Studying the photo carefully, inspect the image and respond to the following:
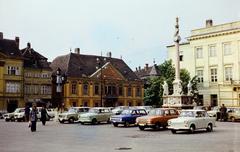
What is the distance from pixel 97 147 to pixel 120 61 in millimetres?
74861

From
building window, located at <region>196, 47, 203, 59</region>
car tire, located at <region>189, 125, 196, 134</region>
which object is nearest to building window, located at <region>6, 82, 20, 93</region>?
building window, located at <region>196, 47, 203, 59</region>

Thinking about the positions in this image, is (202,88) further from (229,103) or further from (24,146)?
(24,146)

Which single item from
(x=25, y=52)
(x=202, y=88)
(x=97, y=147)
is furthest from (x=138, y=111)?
(x=25, y=52)

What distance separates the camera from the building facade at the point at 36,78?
7425cm

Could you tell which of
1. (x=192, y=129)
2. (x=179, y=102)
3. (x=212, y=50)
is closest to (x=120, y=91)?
(x=212, y=50)

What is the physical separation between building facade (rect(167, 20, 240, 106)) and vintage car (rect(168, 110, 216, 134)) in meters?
34.2

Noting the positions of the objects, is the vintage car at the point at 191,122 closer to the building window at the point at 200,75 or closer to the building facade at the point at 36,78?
the building window at the point at 200,75

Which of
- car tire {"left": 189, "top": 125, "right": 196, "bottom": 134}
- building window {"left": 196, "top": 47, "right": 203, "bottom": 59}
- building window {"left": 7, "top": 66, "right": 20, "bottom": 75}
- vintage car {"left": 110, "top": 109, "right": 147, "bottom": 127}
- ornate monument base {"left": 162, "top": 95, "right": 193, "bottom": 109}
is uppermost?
building window {"left": 196, "top": 47, "right": 203, "bottom": 59}

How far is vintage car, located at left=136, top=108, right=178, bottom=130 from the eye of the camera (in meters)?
29.0

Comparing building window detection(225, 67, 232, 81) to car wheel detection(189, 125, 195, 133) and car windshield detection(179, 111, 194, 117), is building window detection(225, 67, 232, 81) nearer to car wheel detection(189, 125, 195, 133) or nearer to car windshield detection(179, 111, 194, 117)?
car windshield detection(179, 111, 194, 117)

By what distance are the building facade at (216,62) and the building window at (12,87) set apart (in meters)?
28.9

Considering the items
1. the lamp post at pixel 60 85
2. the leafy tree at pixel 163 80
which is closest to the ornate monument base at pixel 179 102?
the leafy tree at pixel 163 80

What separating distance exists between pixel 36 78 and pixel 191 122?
5291 cm

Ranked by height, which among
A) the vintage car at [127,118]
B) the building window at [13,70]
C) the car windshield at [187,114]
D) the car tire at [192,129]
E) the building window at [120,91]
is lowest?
the car tire at [192,129]
